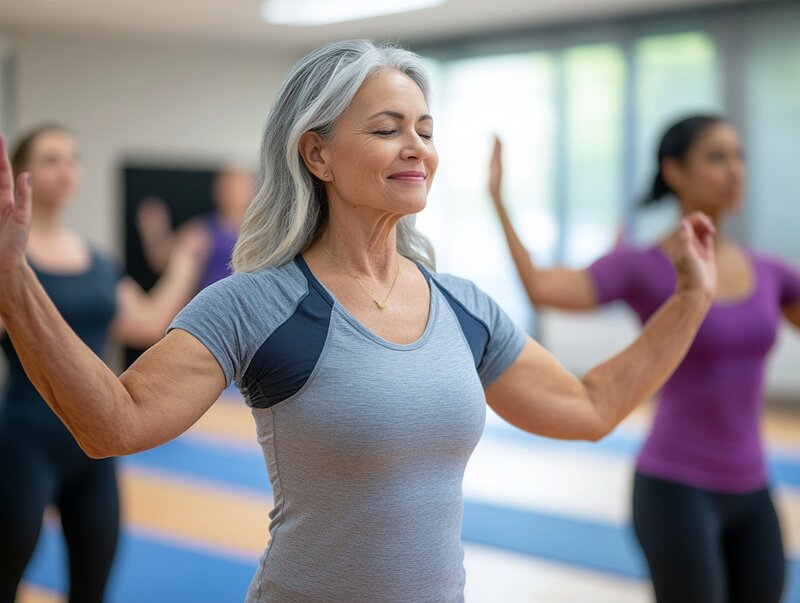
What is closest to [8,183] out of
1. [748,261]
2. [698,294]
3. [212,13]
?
[698,294]

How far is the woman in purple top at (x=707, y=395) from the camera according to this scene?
7.63 ft

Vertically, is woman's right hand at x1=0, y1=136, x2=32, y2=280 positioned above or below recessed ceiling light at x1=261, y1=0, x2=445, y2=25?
below

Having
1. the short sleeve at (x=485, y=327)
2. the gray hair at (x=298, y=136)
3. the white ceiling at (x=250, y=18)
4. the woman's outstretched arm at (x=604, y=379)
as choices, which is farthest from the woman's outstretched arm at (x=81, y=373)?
the white ceiling at (x=250, y=18)

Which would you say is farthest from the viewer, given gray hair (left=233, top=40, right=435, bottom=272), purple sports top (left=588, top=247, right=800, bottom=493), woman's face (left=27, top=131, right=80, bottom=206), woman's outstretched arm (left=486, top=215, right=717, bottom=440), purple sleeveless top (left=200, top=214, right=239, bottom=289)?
purple sleeveless top (left=200, top=214, right=239, bottom=289)

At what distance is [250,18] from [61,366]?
24.4ft

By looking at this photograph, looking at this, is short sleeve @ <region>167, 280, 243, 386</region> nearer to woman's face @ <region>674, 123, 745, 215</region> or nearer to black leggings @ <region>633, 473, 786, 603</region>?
black leggings @ <region>633, 473, 786, 603</region>

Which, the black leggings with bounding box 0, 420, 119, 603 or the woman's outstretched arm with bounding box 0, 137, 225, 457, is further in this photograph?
the black leggings with bounding box 0, 420, 119, 603

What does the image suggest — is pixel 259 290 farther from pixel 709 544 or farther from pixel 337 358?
pixel 709 544

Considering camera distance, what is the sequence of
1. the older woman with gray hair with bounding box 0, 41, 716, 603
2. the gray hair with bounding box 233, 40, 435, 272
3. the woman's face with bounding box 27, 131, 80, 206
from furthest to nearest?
the woman's face with bounding box 27, 131, 80, 206, the gray hair with bounding box 233, 40, 435, 272, the older woman with gray hair with bounding box 0, 41, 716, 603

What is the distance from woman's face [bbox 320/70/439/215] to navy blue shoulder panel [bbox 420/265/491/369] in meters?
0.19

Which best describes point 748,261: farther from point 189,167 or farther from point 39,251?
point 189,167

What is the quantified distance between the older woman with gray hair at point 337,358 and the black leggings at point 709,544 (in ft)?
2.80

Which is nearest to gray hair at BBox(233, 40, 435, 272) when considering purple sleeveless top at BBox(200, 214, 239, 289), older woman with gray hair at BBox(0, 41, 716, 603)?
older woman with gray hair at BBox(0, 41, 716, 603)

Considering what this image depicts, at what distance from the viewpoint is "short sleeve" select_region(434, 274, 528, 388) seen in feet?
5.60
